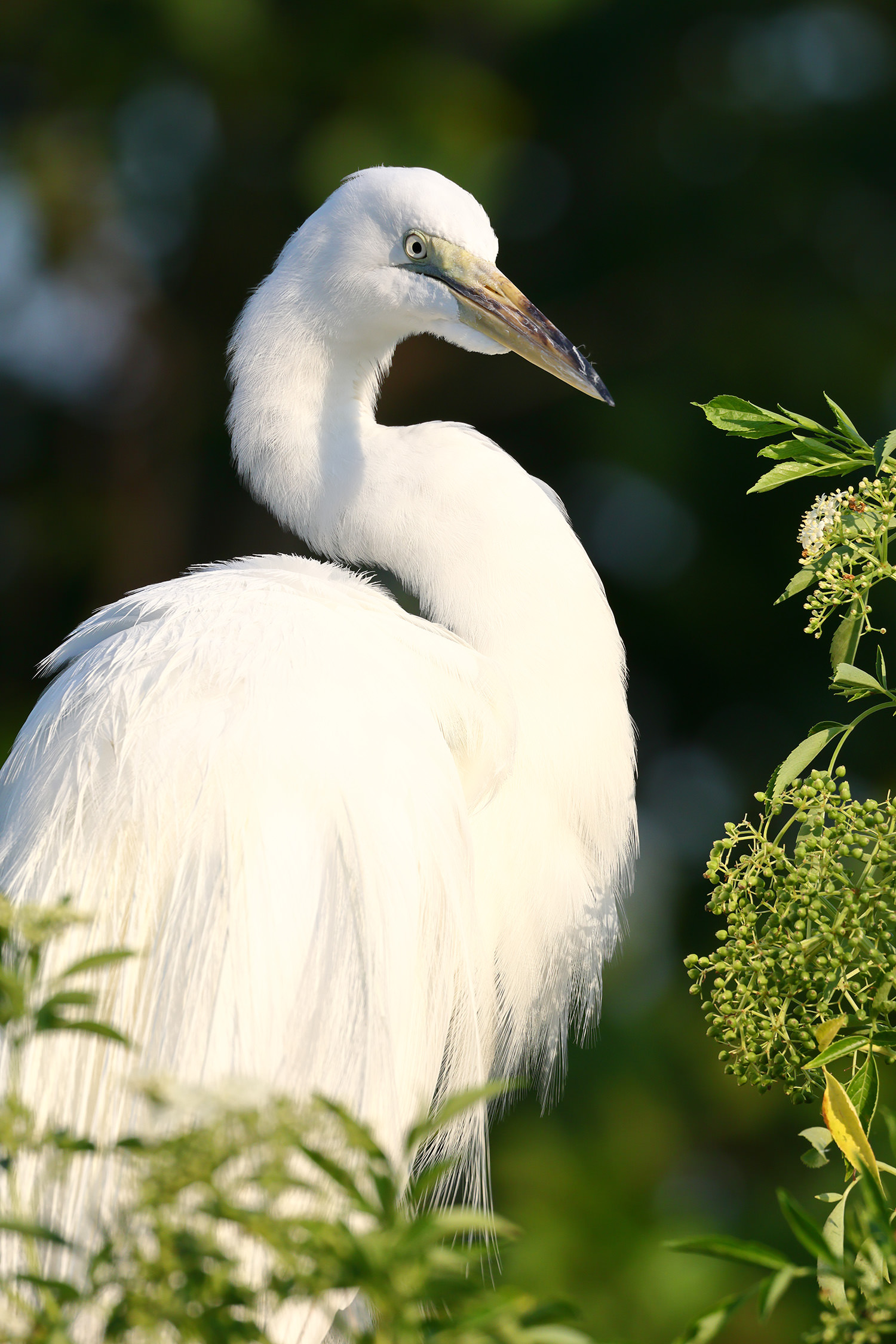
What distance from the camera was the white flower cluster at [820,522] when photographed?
0.97 metres

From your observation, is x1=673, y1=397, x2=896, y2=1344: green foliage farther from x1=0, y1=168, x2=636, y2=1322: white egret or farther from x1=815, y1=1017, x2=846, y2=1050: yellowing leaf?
x1=0, y1=168, x2=636, y2=1322: white egret

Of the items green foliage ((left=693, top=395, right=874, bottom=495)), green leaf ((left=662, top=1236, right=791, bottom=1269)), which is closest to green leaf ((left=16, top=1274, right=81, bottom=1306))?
green leaf ((left=662, top=1236, right=791, bottom=1269))

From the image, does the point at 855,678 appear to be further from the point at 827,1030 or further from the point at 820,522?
the point at 827,1030

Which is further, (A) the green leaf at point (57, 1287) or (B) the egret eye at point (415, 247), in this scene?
(B) the egret eye at point (415, 247)

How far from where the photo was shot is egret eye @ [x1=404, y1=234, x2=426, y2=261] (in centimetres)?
184

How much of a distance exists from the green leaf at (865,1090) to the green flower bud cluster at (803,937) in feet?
0.07

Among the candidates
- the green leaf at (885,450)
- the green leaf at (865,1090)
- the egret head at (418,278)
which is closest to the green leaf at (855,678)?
the green leaf at (885,450)

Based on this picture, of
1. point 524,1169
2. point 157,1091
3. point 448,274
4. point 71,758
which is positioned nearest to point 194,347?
point 524,1169

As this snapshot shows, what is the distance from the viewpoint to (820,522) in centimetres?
100

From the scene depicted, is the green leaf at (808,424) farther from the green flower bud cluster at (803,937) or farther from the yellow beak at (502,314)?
the yellow beak at (502,314)

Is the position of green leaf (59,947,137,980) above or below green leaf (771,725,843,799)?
below

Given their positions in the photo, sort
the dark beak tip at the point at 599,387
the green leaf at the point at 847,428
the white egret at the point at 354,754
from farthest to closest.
→ the dark beak tip at the point at 599,387, the white egret at the point at 354,754, the green leaf at the point at 847,428

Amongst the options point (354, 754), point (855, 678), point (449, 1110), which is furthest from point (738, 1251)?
point (354, 754)

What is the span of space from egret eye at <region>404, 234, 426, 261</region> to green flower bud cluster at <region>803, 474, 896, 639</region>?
3.34 feet
